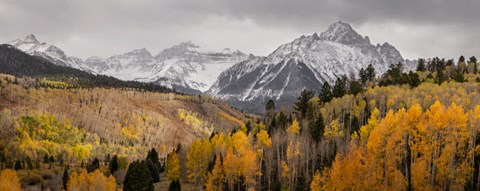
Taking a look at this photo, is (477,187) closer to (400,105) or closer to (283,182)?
(283,182)

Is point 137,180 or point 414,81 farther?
point 414,81

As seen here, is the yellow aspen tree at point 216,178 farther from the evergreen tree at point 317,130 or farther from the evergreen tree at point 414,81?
the evergreen tree at point 414,81

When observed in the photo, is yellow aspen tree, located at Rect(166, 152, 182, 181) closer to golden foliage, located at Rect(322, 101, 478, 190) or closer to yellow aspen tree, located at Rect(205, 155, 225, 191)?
yellow aspen tree, located at Rect(205, 155, 225, 191)

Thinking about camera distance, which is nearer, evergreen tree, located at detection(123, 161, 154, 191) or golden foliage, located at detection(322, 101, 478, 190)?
golden foliage, located at detection(322, 101, 478, 190)

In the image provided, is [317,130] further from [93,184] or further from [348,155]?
[93,184]

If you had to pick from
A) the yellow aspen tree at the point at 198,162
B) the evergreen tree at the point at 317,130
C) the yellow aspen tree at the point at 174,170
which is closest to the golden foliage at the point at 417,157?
the evergreen tree at the point at 317,130

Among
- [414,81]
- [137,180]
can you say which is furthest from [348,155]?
[414,81]

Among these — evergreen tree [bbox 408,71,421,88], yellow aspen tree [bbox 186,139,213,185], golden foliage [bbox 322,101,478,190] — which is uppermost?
evergreen tree [bbox 408,71,421,88]

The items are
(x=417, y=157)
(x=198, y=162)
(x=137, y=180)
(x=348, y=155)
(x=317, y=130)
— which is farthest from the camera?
(x=317, y=130)

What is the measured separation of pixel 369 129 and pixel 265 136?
31356 mm

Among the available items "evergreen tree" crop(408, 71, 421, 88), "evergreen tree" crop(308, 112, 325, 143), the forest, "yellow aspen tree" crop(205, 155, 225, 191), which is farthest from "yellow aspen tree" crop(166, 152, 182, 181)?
"evergreen tree" crop(408, 71, 421, 88)

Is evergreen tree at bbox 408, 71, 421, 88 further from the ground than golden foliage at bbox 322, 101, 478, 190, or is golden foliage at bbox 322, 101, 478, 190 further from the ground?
evergreen tree at bbox 408, 71, 421, 88

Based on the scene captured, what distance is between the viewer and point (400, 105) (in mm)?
155375

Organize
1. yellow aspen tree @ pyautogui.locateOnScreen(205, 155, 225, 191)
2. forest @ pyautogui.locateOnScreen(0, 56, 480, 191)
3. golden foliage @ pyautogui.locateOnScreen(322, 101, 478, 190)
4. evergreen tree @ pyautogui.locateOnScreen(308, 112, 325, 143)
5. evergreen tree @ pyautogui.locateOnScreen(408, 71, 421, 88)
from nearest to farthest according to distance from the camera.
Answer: golden foliage @ pyautogui.locateOnScreen(322, 101, 478, 190)
forest @ pyautogui.locateOnScreen(0, 56, 480, 191)
yellow aspen tree @ pyautogui.locateOnScreen(205, 155, 225, 191)
evergreen tree @ pyautogui.locateOnScreen(308, 112, 325, 143)
evergreen tree @ pyautogui.locateOnScreen(408, 71, 421, 88)
